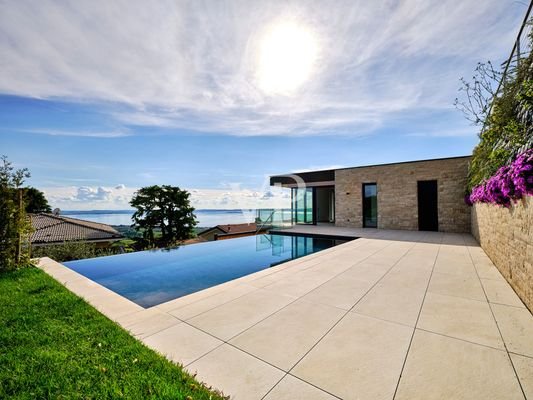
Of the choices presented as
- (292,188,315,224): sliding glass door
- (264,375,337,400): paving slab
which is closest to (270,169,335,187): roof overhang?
(292,188,315,224): sliding glass door

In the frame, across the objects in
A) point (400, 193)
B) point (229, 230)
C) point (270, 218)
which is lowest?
point (229, 230)

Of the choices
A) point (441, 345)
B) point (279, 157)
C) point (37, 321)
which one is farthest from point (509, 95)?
point (279, 157)

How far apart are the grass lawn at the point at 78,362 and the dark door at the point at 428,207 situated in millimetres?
12155

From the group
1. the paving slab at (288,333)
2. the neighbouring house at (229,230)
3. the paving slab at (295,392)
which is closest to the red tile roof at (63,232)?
the neighbouring house at (229,230)

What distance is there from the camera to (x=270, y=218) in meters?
13.4

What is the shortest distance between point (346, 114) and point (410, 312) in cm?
812

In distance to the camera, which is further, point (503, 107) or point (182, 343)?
point (503, 107)

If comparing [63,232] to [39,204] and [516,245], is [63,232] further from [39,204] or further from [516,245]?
[516,245]

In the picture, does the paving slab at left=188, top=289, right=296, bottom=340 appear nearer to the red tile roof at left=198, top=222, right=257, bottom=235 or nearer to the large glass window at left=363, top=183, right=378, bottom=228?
the large glass window at left=363, top=183, right=378, bottom=228

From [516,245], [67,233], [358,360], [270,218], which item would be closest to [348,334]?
[358,360]

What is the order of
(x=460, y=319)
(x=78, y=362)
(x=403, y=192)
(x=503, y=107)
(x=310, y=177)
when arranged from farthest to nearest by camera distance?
(x=310, y=177) → (x=403, y=192) → (x=503, y=107) → (x=460, y=319) → (x=78, y=362)

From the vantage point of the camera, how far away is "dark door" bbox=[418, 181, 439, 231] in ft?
34.8

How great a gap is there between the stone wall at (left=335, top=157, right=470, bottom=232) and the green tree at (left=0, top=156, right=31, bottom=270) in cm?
1269

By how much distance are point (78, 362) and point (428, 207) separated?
1289 cm
